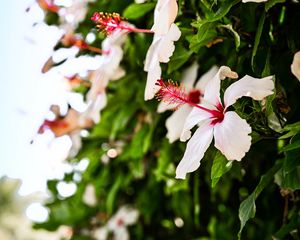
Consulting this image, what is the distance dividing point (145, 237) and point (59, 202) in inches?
16.1

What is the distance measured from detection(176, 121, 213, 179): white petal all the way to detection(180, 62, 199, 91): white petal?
1.24 ft

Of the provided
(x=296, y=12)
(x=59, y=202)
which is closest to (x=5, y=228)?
(x=59, y=202)

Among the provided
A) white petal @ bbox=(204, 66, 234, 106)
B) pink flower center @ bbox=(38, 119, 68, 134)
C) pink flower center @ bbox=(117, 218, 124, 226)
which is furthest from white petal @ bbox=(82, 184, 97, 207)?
white petal @ bbox=(204, 66, 234, 106)

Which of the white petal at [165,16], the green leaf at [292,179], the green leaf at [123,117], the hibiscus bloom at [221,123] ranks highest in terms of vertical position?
the white petal at [165,16]

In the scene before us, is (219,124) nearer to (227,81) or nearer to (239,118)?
(239,118)

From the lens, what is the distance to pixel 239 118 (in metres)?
0.69

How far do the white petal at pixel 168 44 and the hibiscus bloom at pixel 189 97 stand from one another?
0.22 metres

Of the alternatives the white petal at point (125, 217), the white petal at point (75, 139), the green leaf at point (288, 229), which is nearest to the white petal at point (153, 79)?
the green leaf at point (288, 229)

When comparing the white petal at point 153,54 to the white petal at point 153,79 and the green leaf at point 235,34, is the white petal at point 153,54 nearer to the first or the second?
the white petal at point 153,79

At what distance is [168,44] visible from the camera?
798 millimetres

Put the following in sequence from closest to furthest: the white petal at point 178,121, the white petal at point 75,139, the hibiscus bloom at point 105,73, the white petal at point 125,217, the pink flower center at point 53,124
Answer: the white petal at point 178,121
the hibiscus bloom at point 105,73
the pink flower center at point 53,124
the white petal at point 75,139
the white petal at point 125,217

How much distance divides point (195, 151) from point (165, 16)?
0.21 meters

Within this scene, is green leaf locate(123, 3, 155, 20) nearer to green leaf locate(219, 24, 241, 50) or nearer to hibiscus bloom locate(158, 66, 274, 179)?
green leaf locate(219, 24, 241, 50)

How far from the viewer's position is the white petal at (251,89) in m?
0.69
